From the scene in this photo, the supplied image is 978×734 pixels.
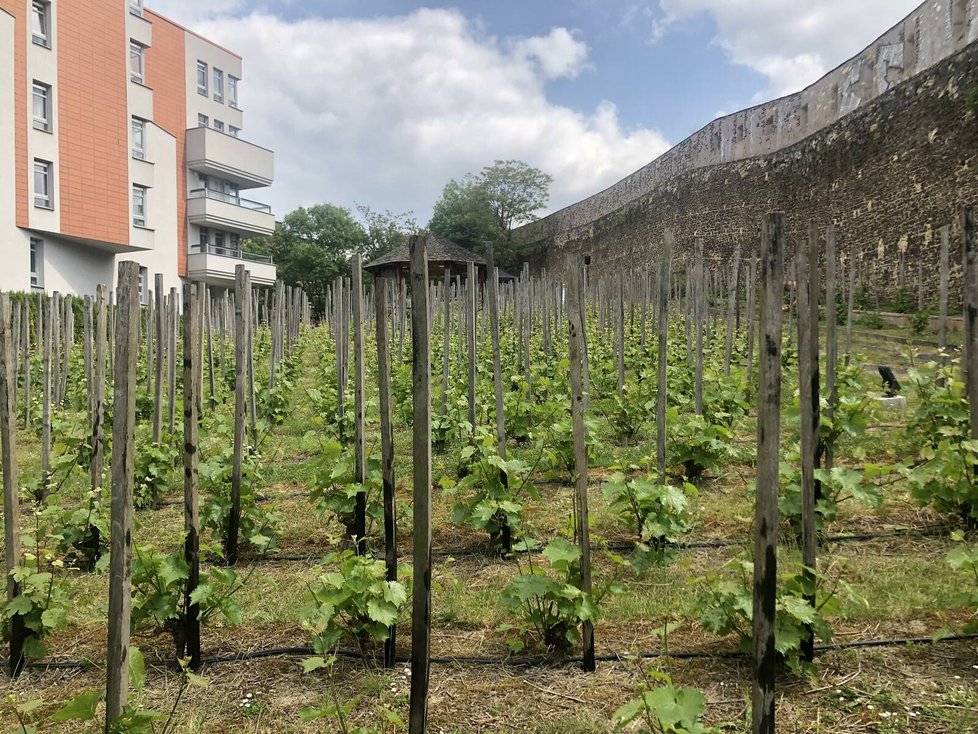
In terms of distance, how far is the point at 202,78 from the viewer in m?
30.5


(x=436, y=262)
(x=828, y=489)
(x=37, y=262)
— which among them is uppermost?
(x=436, y=262)

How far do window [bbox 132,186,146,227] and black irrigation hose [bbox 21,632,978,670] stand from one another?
24.3 metres

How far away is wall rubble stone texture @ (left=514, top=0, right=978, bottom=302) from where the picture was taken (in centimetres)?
1378

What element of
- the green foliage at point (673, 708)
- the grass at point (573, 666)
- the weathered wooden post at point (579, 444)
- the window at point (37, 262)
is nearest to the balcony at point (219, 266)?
the window at point (37, 262)

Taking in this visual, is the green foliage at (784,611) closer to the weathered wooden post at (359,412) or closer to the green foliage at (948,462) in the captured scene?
the green foliage at (948,462)

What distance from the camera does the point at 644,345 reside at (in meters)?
10.0

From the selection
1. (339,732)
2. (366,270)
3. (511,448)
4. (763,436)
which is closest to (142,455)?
(511,448)

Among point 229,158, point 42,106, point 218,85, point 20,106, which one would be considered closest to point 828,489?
point 20,106

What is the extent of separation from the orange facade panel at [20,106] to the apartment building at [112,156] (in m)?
0.03

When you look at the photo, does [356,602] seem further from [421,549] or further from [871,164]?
[871,164]

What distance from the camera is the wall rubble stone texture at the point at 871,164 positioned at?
1378 cm

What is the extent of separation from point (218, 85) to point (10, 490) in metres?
33.4

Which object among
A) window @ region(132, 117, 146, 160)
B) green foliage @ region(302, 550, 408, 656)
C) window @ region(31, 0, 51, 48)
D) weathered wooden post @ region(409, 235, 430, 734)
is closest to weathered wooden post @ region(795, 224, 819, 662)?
weathered wooden post @ region(409, 235, 430, 734)

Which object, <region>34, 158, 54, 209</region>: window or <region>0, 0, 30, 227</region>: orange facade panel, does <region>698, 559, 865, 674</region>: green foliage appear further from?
<region>34, 158, 54, 209</region>: window
